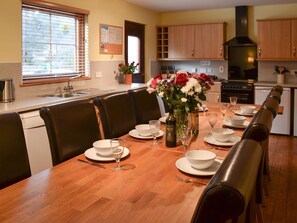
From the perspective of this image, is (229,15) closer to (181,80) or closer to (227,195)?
(181,80)

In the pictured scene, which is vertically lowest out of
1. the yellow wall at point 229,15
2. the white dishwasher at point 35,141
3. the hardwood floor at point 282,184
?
the hardwood floor at point 282,184

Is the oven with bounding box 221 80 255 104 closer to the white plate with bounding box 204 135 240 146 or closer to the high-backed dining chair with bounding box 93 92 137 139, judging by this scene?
the high-backed dining chair with bounding box 93 92 137 139

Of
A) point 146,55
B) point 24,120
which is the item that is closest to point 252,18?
point 146,55

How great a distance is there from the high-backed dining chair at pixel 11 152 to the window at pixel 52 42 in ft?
7.04

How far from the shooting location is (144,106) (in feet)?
10.1

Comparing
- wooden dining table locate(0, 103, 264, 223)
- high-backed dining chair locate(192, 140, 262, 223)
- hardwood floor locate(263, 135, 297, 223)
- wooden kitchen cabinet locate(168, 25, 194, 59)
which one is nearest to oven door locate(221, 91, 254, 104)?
hardwood floor locate(263, 135, 297, 223)

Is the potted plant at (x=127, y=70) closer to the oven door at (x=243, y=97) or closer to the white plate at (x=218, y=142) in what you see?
the oven door at (x=243, y=97)

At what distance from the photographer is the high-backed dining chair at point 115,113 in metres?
2.46

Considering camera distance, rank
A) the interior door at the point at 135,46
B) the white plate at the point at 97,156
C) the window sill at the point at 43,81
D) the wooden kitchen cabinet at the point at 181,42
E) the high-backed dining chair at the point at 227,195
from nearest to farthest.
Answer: the high-backed dining chair at the point at 227,195, the white plate at the point at 97,156, the window sill at the point at 43,81, the interior door at the point at 135,46, the wooden kitchen cabinet at the point at 181,42

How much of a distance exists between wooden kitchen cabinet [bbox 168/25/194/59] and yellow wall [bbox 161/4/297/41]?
0.36m

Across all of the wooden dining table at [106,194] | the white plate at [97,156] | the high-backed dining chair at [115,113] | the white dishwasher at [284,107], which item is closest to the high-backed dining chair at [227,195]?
the wooden dining table at [106,194]

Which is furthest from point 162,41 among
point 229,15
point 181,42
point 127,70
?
point 127,70

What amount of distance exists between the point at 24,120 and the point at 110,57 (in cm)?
249

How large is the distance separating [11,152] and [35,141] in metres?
1.33
